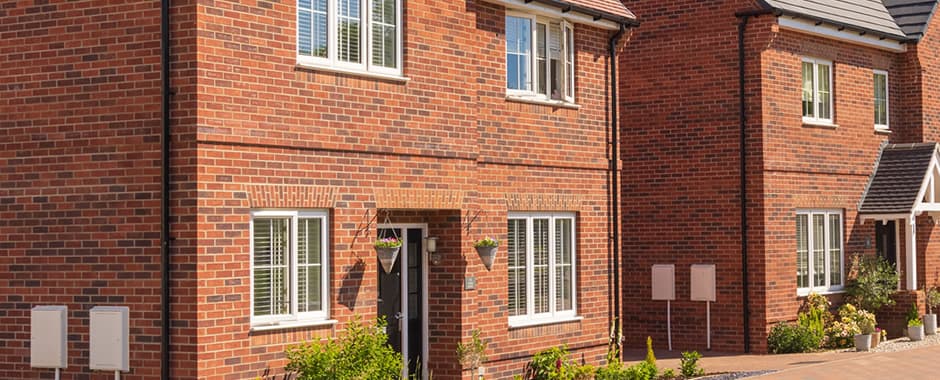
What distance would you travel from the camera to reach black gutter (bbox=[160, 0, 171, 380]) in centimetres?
1171

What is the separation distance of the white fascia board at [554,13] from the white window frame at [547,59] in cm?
10

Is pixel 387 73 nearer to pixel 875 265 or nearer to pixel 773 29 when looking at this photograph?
pixel 773 29

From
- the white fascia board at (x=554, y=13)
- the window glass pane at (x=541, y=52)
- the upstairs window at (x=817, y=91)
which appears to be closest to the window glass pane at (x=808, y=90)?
the upstairs window at (x=817, y=91)

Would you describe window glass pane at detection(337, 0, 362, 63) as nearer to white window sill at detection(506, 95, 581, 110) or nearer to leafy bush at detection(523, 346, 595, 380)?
white window sill at detection(506, 95, 581, 110)

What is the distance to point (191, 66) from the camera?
11695 mm

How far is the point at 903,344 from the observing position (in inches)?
886

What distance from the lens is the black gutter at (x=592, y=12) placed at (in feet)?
55.1

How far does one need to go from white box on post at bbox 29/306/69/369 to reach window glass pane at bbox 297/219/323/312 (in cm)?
232

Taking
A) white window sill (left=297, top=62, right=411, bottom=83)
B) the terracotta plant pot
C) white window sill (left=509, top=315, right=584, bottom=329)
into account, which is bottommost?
the terracotta plant pot

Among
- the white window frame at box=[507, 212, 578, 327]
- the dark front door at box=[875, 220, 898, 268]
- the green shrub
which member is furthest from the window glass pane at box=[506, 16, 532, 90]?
the dark front door at box=[875, 220, 898, 268]

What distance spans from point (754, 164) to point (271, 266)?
11.1 metres

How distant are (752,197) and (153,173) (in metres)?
12.3

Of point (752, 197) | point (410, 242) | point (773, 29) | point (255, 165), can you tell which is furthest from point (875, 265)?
point (255, 165)

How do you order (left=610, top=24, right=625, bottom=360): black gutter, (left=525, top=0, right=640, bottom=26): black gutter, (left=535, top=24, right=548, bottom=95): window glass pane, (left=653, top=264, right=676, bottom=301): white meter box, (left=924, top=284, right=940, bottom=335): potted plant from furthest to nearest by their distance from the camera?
(left=924, top=284, right=940, bottom=335): potted plant < (left=653, top=264, right=676, bottom=301): white meter box < (left=610, top=24, right=625, bottom=360): black gutter < (left=535, top=24, right=548, bottom=95): window glass pane < (left=525, top=0, right=640, bottom=26): black gutter
